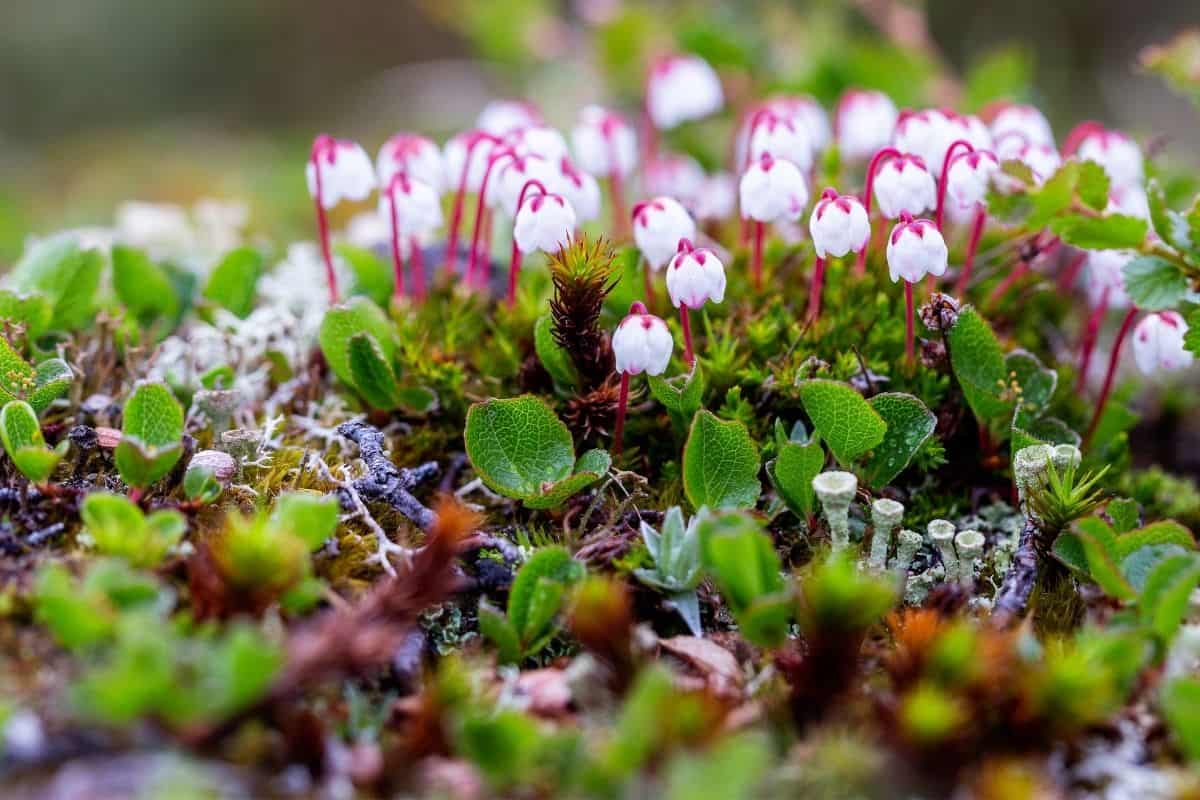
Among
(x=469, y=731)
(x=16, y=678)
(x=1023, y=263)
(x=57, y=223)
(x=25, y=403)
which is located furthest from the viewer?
(x=57, y=223)

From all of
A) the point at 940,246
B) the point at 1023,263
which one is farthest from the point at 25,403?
the point at 1023,263

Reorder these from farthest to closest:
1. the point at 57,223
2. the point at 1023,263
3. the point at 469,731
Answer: the point at 57,223 → the point at 1023,263 → the point at 469,731

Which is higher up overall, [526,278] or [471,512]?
→ [526,278]

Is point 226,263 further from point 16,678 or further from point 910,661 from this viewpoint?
point 910,661

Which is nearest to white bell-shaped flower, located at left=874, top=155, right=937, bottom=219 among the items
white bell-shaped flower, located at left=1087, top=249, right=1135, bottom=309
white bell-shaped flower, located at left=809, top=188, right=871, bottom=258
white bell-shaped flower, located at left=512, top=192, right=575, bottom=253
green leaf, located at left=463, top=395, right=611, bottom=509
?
white bell-shaped flower, located at left=809, top=188, right=871, bottom=258

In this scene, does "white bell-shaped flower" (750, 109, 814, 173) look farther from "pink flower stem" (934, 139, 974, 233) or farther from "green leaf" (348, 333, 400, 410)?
"green leaf" (348, 333, 400, 410)
